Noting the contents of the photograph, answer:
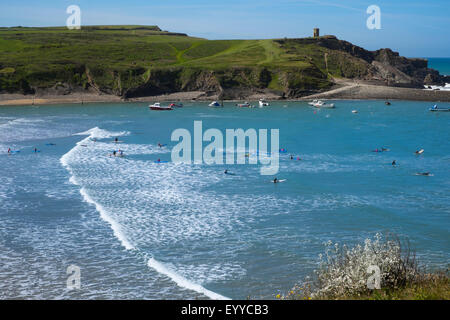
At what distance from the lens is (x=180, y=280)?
21.8m

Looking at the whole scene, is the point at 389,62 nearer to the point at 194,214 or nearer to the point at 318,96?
the point at 318,96

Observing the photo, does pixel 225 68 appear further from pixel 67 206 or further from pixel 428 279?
pixel 428 279

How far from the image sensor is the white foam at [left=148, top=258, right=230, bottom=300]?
66.2 ft

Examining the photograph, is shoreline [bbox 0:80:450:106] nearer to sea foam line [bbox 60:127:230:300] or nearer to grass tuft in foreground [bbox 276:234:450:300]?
sea foam line [bbox 60:127:230:300]

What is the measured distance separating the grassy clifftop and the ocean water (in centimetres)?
7325

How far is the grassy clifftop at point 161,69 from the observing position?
139 metres

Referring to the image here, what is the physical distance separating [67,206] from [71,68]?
117420 millimetres

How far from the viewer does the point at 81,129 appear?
79.8 m
